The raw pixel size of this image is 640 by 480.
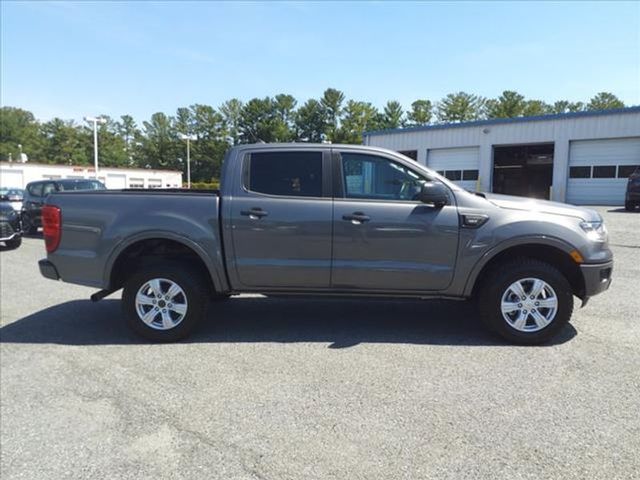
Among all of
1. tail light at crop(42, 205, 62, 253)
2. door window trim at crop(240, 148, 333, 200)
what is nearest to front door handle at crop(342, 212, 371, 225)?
door window trim at crop(240, 148, 333, 200)

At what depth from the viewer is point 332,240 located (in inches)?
178

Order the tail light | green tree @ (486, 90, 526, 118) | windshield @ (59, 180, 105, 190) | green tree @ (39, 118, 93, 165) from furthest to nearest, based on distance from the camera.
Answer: green tree @ (39, 118, 93, 165) → green tree @ (486, 90, 526, 118) → windshield @ (59, 180, 105, 190) → the tail light

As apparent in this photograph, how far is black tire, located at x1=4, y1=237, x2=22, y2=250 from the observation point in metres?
11.9

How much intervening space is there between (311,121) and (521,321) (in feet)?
271

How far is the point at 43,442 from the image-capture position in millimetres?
3014

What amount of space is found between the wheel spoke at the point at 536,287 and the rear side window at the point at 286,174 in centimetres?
219

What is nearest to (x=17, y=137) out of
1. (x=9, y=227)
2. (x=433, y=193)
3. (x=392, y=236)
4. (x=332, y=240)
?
(x=9, y=227)

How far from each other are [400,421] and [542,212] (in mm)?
2531

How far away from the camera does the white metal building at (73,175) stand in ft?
140

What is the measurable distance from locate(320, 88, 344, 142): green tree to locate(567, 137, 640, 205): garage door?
60.1 meters

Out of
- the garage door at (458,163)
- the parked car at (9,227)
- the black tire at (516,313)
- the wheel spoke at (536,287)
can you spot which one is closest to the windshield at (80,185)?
the parked car at (9,227)

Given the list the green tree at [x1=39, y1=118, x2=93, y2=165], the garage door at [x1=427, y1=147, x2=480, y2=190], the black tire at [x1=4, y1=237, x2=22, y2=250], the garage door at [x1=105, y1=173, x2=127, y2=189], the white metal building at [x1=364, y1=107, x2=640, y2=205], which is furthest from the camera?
the green tree at [x1=39, y1=118, x2=93, y2=165]

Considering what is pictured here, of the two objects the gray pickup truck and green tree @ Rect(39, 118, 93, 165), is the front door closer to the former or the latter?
the gray pickup truck

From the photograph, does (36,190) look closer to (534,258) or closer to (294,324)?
(294,324)
